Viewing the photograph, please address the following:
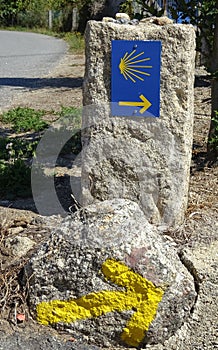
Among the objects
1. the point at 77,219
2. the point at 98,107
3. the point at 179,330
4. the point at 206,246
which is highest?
the point at 98,107

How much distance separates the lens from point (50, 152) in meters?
5.74

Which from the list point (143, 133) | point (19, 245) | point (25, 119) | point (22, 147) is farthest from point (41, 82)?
point (19, 245)

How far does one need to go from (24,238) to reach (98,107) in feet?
3.08

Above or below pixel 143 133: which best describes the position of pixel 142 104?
above

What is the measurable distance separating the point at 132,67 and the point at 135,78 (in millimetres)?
69

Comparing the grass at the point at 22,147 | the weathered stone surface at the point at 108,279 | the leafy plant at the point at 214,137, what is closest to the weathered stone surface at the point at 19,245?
the weathered stone surface at the point at 108,279

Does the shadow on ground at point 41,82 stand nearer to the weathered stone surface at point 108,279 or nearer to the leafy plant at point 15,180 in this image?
the leafy plant at point 15,180

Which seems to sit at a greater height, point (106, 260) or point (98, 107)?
point (98, 107)

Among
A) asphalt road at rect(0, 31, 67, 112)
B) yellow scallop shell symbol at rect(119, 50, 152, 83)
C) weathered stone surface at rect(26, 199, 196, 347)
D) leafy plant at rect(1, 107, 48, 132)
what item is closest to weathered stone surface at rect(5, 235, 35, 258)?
weathered stone surface at rect(26, 199, 196, 347)

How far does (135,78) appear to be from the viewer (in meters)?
3.65

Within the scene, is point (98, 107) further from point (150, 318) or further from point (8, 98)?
point (8, 98)

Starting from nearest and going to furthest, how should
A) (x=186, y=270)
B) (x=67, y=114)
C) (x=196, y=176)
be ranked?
(x=186, y=270) → (x=196, y=176) → (x=67, y=114)

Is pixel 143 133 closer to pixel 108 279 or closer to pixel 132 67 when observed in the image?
pixel 132 67

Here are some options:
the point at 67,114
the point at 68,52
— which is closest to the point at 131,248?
the point at 67,114
